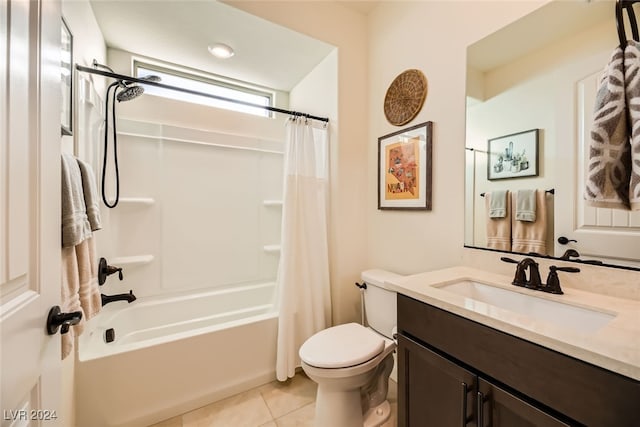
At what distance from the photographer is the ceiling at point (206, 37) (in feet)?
5.53

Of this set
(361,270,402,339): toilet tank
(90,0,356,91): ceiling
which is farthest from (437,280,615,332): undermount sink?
(90,0,356,91): ceiling

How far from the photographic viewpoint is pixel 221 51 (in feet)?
6.91

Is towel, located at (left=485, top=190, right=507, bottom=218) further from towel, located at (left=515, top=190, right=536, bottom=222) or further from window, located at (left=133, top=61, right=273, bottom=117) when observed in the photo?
window, located at (left=133, top=61, right=273, bottom=117)

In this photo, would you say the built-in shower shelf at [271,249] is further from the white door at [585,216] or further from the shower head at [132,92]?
the white door at [585,216]

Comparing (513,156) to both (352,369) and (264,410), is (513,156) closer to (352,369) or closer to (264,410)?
(352,369)

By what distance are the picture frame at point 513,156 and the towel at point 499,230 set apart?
0.38 ft

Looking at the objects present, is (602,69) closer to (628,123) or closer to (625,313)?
(628,123)

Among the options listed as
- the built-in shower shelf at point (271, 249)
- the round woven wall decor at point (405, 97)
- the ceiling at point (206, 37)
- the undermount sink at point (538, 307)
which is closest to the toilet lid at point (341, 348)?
the undermount sink at point (538, 307)

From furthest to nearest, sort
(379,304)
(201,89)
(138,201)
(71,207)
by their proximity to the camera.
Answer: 1. (201,89)
2. (138,201)
3. (379,304)
4. (71,207)

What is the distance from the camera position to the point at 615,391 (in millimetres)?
572

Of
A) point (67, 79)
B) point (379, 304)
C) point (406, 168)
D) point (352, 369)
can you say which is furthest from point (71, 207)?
point (406, 168)

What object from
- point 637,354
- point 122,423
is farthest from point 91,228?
point 637,354

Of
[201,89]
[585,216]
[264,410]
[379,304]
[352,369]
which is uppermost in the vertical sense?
[201,89]

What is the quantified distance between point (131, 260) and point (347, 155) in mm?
1900
